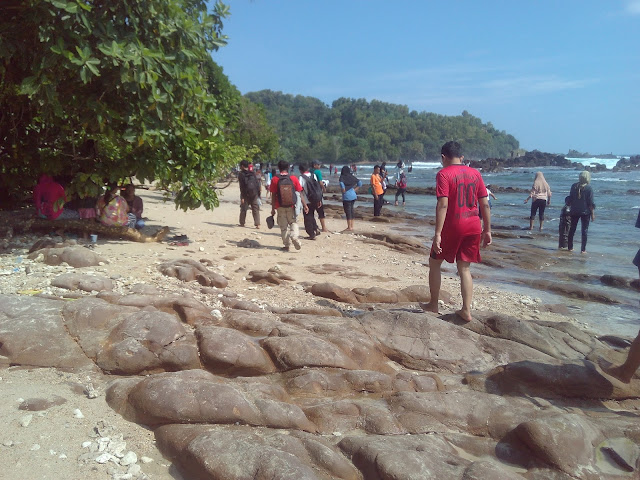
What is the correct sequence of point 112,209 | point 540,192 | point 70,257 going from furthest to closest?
1. point 540,192
2. point 112,209
3. point 70,257

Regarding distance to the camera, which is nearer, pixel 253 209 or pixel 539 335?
pixel 539 335

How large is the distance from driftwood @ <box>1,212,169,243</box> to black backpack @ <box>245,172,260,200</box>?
3.94 metres

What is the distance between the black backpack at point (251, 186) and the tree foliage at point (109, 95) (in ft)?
8.69

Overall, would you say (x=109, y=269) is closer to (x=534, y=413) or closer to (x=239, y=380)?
(x=239, y=380)

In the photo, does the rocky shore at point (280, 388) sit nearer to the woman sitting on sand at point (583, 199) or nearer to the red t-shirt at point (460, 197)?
the red t-shirt at point (460, 197)

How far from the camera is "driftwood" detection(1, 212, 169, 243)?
9.28 meters

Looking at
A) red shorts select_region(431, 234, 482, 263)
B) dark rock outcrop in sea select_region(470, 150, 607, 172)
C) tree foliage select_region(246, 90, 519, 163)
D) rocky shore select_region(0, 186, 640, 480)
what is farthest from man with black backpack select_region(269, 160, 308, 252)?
tree foliage select_region(246, 90, 519, 163)

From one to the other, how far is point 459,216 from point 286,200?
17.3 ft

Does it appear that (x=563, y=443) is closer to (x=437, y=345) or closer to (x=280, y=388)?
(x=437, y=345)

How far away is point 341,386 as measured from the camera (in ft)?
15.1

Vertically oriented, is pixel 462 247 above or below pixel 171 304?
above

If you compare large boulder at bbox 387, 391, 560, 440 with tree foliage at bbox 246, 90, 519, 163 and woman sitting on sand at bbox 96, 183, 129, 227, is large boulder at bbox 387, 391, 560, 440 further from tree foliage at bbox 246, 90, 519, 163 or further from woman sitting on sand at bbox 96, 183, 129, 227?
tree foliage at bbox 246, 90, 519, 163

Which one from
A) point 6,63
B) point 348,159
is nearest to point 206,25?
point 6,63

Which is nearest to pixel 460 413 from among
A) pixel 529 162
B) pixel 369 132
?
pixel 529 162
